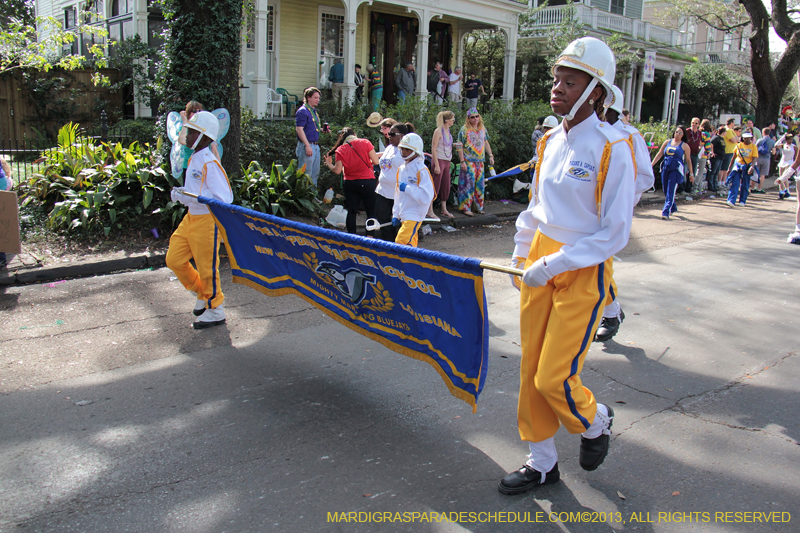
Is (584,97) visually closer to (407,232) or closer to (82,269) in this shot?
(407,232)

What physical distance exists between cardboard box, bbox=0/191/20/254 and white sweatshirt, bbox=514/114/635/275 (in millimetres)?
6384

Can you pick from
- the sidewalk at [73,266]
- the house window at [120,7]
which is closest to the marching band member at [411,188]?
the sidewalk at [73,266]

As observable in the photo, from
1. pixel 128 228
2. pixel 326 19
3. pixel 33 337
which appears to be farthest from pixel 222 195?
pixel 326 19

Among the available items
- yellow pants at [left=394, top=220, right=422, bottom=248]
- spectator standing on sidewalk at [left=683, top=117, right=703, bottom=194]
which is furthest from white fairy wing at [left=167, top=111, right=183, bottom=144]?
spectator standing on sidewalk at [left=683, top=117, right=703, bottom=194]

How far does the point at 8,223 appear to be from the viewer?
7.09 metres

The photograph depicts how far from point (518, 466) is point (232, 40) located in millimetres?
8446

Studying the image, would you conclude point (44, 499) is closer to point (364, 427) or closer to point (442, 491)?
point (364, 427)

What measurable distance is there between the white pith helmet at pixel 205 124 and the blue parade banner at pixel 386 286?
3.13 ft

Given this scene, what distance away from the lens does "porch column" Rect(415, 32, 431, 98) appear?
65.9 ft

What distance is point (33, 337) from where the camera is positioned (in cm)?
564

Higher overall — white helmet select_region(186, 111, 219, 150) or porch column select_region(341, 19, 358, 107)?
Result: porch column select_region(341, 19, 358, 107)

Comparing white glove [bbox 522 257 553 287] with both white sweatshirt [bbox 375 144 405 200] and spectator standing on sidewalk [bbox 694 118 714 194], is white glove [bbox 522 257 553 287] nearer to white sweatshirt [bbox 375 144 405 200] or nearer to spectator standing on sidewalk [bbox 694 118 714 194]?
white sweatshirt [bbox 375 144 405 200]

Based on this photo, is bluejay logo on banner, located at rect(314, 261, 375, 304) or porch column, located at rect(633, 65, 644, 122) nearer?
bluejay logo on banner, located at rect(314, 261, 375, 304)

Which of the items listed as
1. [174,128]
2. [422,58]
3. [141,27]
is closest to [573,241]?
[174,128]
